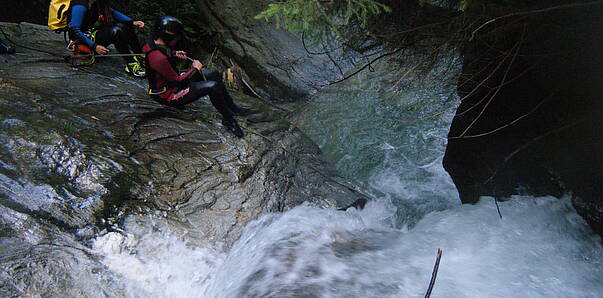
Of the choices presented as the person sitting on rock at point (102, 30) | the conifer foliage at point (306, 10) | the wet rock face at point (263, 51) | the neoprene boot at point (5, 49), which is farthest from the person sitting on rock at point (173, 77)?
the neoprene boot at point (5, 49)

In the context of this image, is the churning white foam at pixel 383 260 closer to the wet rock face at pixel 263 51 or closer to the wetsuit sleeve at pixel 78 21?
the wetsuit sleeve at pixel 78 21

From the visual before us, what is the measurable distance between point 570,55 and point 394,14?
193 centimetres

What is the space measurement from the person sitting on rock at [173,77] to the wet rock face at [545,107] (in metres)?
3.27

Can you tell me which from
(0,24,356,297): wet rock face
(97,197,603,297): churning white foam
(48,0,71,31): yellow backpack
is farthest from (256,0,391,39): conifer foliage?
(48,0,71,31): yellow backpack

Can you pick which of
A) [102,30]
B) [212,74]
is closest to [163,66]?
[212,74]

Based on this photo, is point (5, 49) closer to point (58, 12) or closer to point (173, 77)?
point (58, 12)

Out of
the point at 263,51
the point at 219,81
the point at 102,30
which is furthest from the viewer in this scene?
the point at 263,51

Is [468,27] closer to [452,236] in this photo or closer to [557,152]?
[557,152]

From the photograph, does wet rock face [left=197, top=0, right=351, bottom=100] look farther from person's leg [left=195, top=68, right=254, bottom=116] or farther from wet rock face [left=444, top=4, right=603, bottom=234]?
wet rock face [left=444, top=4, right=603, bottom=234]

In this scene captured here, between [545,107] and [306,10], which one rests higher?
[306,10]

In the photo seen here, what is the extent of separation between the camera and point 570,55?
3.33 m

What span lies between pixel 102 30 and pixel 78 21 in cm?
55

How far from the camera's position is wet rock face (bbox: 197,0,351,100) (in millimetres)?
8281

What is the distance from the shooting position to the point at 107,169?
389 centimetres
